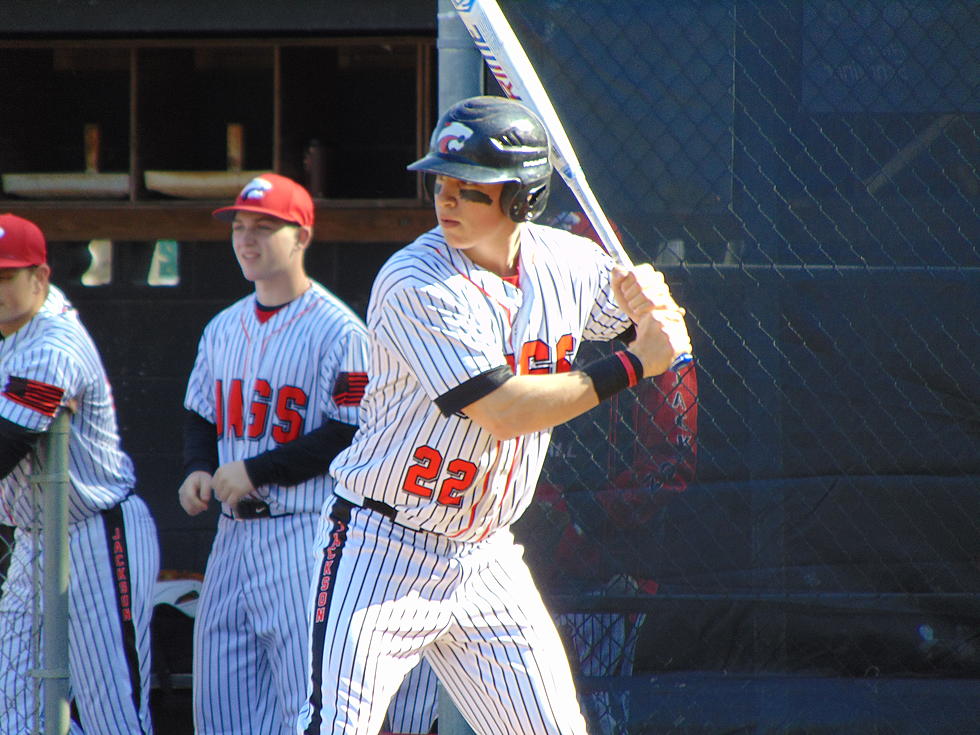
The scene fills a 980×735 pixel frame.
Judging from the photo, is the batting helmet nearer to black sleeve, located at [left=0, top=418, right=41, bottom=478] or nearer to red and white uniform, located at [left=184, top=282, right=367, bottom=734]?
red and white uniform, located at [left=184, top=282, right=367, bottom=734]

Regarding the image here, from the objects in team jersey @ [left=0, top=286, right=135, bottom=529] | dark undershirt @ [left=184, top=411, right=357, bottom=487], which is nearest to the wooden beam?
team jersey @ [left=0, top=286, right=135, bottom=529]

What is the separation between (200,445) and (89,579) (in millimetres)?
477

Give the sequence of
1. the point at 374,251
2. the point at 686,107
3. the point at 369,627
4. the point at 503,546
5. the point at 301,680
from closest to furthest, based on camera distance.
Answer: the point at 369,627 < the point at 503,546 < the point at 686,107 < the point at 301,680 < the point at 374,251

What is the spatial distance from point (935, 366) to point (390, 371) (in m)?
1.44

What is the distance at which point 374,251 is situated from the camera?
4855mm

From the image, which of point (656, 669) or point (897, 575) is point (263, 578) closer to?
point (656, 669)

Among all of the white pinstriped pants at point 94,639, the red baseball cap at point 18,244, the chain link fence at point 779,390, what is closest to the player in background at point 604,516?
the chain link fence at point 779,390

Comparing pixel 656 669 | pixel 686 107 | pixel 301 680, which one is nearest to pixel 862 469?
pixel 656 669

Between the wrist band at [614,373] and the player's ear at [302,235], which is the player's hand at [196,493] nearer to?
the player's ear at [302,235]

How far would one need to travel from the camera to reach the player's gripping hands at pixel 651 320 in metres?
2.18

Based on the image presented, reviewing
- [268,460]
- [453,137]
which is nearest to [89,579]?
[268,460]

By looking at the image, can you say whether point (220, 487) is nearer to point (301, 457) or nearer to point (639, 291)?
point (301, 457)

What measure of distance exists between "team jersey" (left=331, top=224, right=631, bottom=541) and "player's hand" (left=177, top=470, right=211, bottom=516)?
39.4 inches

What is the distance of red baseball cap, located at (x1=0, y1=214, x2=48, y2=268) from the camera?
10.4ft
